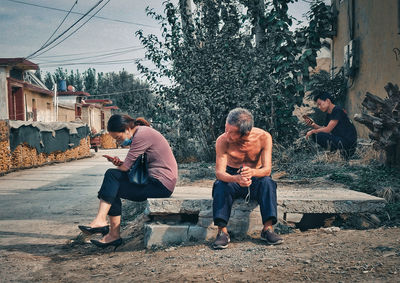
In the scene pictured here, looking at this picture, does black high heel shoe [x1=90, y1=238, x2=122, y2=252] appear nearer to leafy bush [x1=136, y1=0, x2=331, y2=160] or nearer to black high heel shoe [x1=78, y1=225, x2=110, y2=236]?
black high heel shoe [x1=78, y1=225, x2=110, y2=236]

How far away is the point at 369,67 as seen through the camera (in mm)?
8797

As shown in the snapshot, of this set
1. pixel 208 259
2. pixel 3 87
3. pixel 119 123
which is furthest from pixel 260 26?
pixel 3 87

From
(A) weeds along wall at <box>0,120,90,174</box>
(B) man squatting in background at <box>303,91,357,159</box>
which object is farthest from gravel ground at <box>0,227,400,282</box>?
(A) weeds along wall at <box>0,120,90,174</box>

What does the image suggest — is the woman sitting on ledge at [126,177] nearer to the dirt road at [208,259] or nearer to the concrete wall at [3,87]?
the dirt road at [208,259]

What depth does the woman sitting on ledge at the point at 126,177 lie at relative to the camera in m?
3.89

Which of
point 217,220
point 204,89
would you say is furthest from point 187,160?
point 217,220

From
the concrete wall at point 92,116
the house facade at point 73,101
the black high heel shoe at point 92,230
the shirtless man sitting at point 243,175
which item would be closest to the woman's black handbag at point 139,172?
the black high heel shoe at point 92,230

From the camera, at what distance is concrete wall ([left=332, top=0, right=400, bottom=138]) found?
24.5 feet

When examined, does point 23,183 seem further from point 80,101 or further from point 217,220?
point 80,101

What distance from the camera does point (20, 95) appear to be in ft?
71.6

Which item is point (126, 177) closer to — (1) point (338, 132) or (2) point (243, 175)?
(2) point (243, 175)

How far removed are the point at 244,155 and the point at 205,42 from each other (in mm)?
4987

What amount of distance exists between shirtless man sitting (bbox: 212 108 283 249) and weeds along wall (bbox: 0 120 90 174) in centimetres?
967

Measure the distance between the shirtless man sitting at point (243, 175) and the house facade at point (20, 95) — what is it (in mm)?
19325
